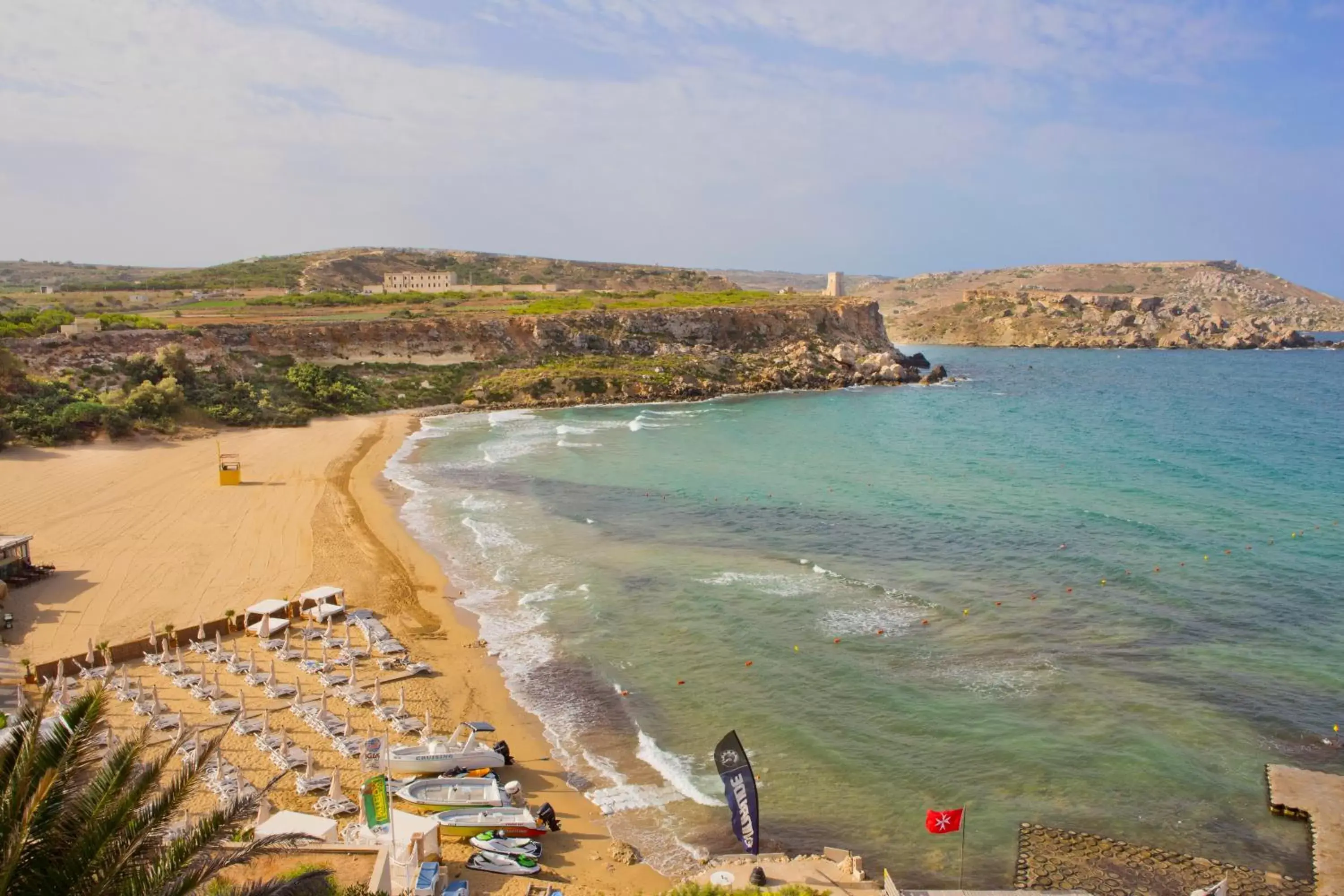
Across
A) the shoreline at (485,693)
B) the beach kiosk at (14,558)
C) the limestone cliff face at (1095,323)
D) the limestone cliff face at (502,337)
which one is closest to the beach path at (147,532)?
the beach kiosk at (14,558)

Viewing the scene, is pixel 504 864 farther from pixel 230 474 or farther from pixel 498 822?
pixel 230 474

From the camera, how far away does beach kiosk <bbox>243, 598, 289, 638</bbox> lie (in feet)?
73.2

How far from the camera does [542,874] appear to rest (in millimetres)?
13828

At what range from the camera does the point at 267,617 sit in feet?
74.2

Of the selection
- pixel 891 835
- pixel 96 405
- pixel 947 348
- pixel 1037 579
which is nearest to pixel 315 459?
pixel 96 405

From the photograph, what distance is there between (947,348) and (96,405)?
4953 inches

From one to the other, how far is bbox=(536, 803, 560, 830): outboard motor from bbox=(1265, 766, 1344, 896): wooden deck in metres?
11.7

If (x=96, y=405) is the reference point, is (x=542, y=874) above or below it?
below

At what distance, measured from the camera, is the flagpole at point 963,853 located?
13.6 m

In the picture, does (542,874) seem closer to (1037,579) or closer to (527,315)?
(1037,579)

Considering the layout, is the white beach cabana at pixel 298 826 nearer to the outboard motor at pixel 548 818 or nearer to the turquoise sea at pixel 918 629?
the outboard motor at pixel 548 818

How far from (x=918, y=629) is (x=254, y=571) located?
19.5 meters

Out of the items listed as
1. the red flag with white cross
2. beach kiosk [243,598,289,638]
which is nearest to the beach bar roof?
beach kiosk [243,598,289,638]

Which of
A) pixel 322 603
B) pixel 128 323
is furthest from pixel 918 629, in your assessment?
pixel 128 323
